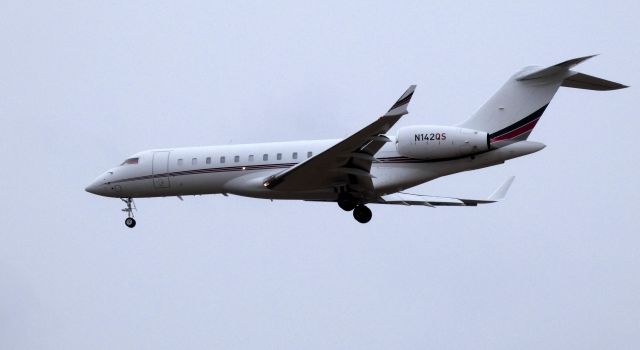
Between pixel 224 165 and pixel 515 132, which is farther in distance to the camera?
pixel 224 165

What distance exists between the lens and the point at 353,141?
31.4 meters

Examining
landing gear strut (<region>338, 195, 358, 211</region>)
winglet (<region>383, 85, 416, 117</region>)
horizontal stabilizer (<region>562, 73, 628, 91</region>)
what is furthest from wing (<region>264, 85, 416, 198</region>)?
horizontal stabilizer (<region>562, 73, 628, 91</region>)

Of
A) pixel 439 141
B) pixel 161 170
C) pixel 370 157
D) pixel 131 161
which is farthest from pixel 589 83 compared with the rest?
pixel 131 161

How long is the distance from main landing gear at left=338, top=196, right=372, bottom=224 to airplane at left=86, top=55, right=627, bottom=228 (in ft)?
0.10

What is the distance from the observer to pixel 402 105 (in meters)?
29.5

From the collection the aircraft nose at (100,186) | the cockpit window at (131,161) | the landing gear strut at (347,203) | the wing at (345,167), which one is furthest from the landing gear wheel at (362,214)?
the aircraft nose at (100,186)

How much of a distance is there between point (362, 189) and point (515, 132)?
4.77 metres

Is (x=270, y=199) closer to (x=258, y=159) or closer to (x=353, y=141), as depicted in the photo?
(x=258, y=159)

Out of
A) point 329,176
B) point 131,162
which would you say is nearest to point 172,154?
point 131,162

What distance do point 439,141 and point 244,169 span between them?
616 cm

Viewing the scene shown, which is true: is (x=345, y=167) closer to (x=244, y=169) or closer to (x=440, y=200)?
(x=244, y=169)

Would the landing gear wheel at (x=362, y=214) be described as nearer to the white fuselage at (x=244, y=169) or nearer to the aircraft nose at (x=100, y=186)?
the white fuselage at (x=244, y=169)

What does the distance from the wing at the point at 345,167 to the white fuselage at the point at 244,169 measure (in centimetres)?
46

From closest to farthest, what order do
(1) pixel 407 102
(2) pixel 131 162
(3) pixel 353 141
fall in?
(1) pixel 407 102, (3) pixel 353 141, (2) pixel 131 162
